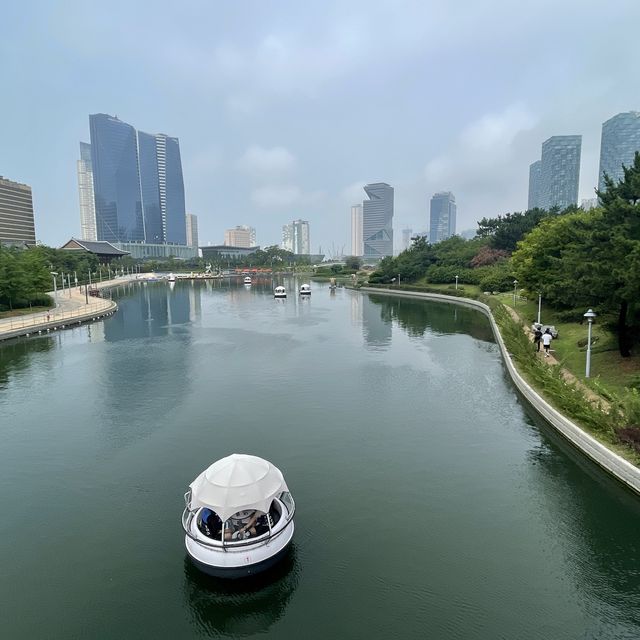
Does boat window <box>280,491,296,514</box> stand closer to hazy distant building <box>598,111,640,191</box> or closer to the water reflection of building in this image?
the water reflection of building

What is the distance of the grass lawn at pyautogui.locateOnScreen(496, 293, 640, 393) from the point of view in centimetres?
1999

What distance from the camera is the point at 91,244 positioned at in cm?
11050

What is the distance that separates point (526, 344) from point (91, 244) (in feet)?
353

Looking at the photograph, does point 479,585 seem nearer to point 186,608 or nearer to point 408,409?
point 186,608

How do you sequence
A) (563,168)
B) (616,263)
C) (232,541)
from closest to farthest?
(232,541) → (616,263) → (563,168)

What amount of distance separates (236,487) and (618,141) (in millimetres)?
198875

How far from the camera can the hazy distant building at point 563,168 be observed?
185625 mm

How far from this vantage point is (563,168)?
187625 millimetres

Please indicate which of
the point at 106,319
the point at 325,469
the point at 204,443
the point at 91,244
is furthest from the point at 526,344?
the point at 91,244

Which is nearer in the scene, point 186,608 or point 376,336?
point 186,608

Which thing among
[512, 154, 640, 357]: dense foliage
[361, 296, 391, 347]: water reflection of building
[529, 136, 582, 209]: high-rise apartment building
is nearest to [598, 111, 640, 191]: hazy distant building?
[529, 136, 582, 209]: high-rise apartment building

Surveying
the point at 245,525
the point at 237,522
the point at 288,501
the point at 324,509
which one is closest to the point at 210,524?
the point at 237,522

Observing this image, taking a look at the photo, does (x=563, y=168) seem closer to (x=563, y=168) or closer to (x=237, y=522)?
(x=563, y=168)

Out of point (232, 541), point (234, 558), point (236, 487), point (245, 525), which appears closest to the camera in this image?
point (234, 558)
